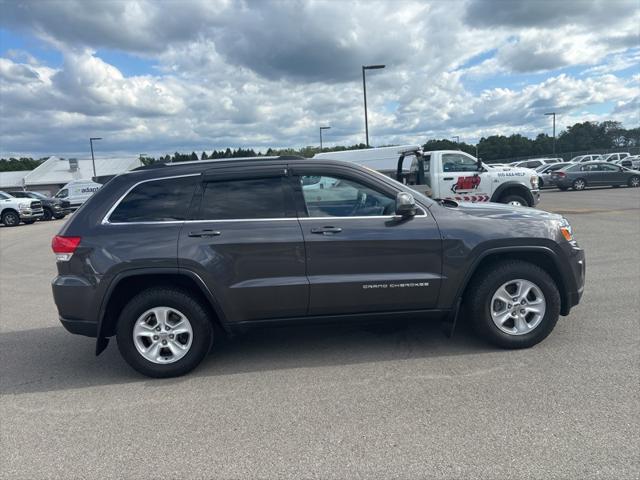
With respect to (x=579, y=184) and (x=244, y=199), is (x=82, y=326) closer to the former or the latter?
(x=244, y=199)

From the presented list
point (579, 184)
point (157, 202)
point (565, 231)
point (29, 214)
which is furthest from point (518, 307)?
point (579, 184)

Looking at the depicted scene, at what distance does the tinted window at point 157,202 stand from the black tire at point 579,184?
2652cm

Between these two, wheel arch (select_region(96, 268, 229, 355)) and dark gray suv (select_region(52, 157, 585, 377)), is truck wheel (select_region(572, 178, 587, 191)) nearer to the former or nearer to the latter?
dark gray suv (select_region(52, 157, 585, 377))

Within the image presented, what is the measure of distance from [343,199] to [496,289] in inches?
62.2

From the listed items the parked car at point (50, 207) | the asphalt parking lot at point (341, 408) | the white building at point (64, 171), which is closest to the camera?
the asphalt parking lot at point (341, 408)

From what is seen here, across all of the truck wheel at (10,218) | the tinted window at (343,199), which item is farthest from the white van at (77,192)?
the tinted window at (343,199)

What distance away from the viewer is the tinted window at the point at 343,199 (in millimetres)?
4129

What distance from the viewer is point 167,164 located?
4.38 m

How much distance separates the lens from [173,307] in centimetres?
395

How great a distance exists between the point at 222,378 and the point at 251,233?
4.11 ft

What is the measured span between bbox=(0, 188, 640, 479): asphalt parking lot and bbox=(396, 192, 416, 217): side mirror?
1279 mm

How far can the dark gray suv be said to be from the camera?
154 inches

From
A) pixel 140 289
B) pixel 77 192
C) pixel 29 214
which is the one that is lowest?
pixel 140 289

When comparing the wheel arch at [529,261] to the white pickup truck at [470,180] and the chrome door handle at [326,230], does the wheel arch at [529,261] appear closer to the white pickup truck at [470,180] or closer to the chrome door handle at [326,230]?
the chrome door handle at [326,230]
